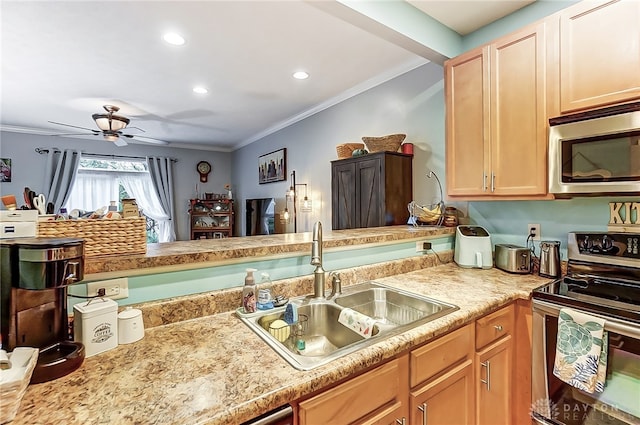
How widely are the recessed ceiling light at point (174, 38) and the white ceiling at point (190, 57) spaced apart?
0.18 ft

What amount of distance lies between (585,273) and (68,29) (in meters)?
3.73

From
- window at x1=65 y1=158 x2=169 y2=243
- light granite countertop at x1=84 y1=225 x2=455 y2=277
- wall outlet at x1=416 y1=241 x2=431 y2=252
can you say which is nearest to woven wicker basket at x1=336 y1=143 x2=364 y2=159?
wall outlet at x1=416 y1=241 x2=431 y2=252

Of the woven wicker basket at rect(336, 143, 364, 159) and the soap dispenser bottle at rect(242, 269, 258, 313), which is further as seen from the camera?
the woven wicker basket at rect(336, 143, 364, 159)

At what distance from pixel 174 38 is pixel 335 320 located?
2.42 metres

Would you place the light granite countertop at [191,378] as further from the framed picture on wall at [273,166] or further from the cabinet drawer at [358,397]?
the framed picture on wall at [273,166]

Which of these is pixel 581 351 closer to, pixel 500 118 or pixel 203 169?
pixel 500 118

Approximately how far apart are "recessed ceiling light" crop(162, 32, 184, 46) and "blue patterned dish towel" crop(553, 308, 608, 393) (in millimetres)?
2980


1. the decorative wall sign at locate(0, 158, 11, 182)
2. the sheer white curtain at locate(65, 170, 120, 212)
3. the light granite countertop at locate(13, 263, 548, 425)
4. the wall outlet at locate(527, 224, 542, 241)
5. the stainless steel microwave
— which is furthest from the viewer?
the sheer white curtain at locate(65, 170, 120, 212)

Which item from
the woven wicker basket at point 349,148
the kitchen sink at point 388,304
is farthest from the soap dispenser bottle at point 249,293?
the woven wicker basket at point 349,148

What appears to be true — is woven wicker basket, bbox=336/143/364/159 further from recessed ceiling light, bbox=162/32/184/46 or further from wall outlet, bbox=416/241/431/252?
recessed ceiling light, bbox=162/32/184/46

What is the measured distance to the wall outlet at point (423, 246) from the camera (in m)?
2.03

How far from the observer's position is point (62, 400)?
2.32ft

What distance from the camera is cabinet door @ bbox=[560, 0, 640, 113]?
4.50 feet

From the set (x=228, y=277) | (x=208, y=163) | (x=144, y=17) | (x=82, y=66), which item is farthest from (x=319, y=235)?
(x=208, y=163)
